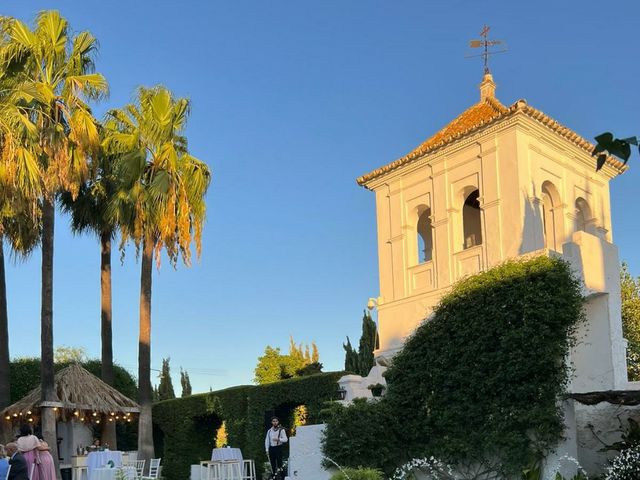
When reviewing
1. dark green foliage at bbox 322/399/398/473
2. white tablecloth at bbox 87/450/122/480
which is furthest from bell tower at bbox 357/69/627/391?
white tablecloth at bbox 87/450/122/480

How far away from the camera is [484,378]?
11.7m

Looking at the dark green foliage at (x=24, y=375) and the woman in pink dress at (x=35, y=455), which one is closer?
the woman in pink dress at (x=35, y=455)

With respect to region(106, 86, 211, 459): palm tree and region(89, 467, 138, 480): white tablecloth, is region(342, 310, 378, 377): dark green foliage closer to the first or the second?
region(106, 86, 211, 459): palm tree

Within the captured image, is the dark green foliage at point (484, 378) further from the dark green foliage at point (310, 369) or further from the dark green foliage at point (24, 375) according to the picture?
the dark green foliage at point (310, 369)

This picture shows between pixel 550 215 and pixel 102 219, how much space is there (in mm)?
13618

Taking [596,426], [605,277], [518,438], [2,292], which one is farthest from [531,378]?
[2,292]

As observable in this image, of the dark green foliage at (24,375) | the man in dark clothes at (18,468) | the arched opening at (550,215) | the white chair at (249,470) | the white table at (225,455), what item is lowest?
the white chair at (249,470)

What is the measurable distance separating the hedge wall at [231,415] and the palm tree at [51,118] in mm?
5962

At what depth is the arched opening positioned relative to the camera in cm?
1652

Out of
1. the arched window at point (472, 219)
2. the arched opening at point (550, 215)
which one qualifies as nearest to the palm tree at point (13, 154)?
the arched window at point (472, 219)

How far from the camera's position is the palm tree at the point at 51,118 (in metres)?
18.3

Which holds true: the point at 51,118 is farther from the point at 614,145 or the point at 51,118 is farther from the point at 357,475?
the point at 614,145

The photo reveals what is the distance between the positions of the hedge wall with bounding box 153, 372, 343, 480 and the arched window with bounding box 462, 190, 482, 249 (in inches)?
217

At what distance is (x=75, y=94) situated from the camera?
62.8 ft
